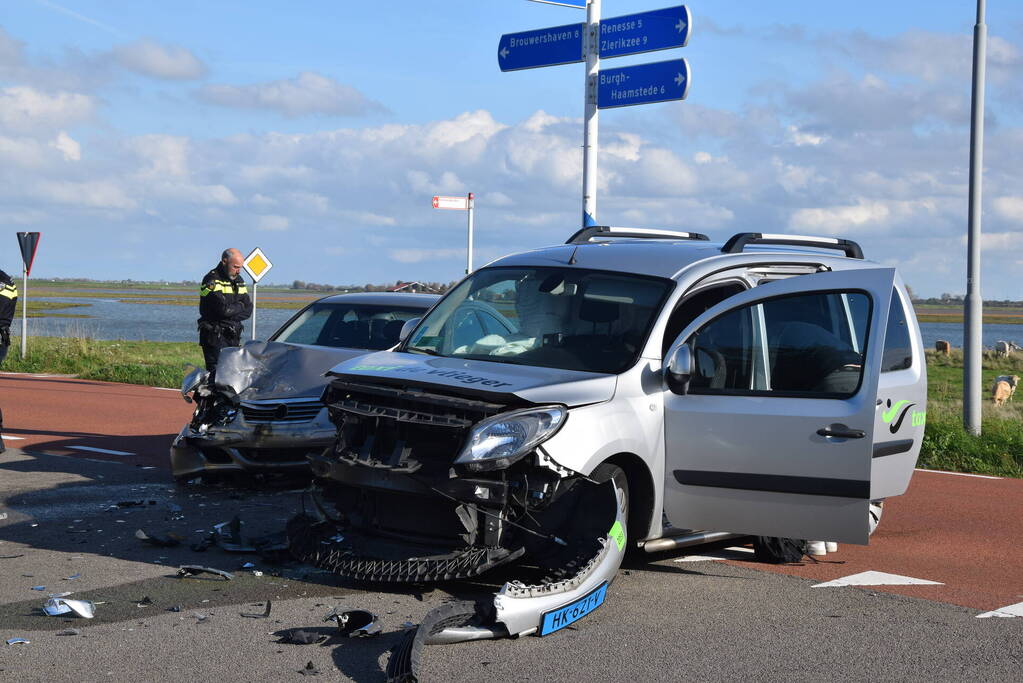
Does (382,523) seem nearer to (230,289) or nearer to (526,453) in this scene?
(526,453)

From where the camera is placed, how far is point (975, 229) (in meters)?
13.3

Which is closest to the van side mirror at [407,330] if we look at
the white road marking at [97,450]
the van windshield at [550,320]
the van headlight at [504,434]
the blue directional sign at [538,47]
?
the van windshield at [550,320]

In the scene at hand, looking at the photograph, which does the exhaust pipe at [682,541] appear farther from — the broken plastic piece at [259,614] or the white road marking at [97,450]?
the white road marking at [97,450]

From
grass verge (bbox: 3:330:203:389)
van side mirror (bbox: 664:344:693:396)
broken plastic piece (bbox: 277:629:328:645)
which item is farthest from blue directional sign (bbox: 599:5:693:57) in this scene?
grass verge (bbox: 3:330:203:389)

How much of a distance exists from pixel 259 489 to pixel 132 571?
9.66 ft

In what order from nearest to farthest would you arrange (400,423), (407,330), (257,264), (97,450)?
1. (400,423)
2. (407,330)
3. (97,450)
4. (257,264)

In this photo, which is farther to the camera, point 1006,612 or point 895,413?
point 895,413

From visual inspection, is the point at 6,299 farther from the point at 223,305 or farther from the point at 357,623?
the point at 357,623

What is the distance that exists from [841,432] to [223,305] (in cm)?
922

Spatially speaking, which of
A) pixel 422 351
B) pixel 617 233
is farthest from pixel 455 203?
pixel 422 351

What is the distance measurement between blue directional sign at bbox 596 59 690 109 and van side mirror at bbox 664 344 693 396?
24.5 ft

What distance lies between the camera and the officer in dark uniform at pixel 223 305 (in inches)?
540

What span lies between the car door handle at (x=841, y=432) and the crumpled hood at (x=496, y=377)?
3.70 ft

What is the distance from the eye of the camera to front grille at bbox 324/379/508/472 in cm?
590
